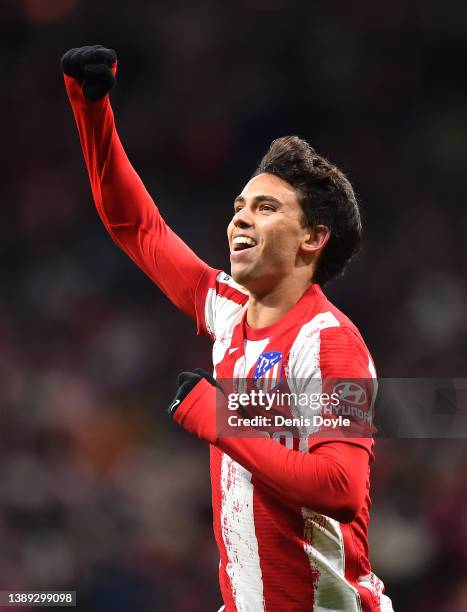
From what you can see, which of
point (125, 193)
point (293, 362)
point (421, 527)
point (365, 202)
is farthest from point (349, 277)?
point (293, 362)

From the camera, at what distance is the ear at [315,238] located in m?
2.38

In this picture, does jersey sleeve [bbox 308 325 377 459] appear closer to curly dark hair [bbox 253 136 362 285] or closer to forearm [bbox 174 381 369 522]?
forearm [bbox 174 381 369 522]

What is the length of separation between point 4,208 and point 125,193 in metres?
3.28

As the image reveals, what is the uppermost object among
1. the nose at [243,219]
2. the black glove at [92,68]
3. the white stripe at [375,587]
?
the black glove at [92,68]

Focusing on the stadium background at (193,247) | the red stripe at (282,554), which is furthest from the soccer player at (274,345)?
the stadium background at (193,247)

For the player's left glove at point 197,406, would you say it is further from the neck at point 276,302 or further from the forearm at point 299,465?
the neck at point 276,302

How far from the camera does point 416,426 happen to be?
3.34m

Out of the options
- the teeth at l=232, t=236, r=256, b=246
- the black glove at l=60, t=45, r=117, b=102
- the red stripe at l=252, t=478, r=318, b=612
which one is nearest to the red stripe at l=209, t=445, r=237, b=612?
the red stripe at l=252, t=478, r=318, b=612

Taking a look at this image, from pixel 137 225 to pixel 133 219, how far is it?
0.08 feet

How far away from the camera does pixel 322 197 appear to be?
2416 mm

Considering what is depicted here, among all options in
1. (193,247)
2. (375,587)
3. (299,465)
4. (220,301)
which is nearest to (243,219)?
(220,301)

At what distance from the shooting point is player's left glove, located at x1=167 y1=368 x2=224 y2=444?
1.91 metres

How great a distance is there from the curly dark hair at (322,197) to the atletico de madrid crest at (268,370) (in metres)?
0.33

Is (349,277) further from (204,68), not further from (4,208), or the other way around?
(4,208)
